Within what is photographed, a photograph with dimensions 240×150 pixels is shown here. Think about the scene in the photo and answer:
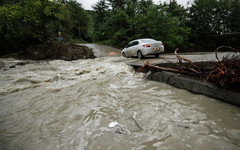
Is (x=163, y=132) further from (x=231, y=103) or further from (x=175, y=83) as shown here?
(x=175, y=83)

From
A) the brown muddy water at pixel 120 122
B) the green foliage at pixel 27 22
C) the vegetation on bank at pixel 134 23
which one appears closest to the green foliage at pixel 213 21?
the vegetation on bank at pixel 134 23

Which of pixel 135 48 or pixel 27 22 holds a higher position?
pixel 27 22

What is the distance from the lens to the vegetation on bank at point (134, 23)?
14.1 meters

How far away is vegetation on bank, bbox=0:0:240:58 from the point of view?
14.1 metres

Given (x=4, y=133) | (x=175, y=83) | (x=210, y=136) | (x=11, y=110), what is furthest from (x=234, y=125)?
(x=11, y=110)

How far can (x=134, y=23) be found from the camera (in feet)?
51.5

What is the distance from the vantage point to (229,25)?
82.9 feet

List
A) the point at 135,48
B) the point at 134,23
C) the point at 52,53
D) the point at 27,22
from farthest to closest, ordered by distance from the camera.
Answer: the point at 134,23 < the point at 27,22 < the point at 52,53 < the point at 135,48

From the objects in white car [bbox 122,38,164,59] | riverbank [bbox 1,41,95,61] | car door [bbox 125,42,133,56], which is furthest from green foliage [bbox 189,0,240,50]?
riverbank [bbox 1,41,95,61]

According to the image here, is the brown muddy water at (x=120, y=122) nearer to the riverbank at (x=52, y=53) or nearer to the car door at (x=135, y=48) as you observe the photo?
the car door at (x=135, y=48)

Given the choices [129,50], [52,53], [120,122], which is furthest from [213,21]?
[120,122]

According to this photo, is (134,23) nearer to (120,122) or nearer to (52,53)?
(52,53)

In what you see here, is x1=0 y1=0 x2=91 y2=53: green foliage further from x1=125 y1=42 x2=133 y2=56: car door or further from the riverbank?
x1=125 y1=42 x2=133 y2=56: car door

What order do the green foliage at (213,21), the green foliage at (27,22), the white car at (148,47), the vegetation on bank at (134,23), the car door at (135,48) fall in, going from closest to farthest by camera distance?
1. the white car at (148,47)
2. the car door at (135,48)
3. the green foliage at (27,22)
4. the vegetation on bank at (134,23)
5. the green foliage at (213,21)
